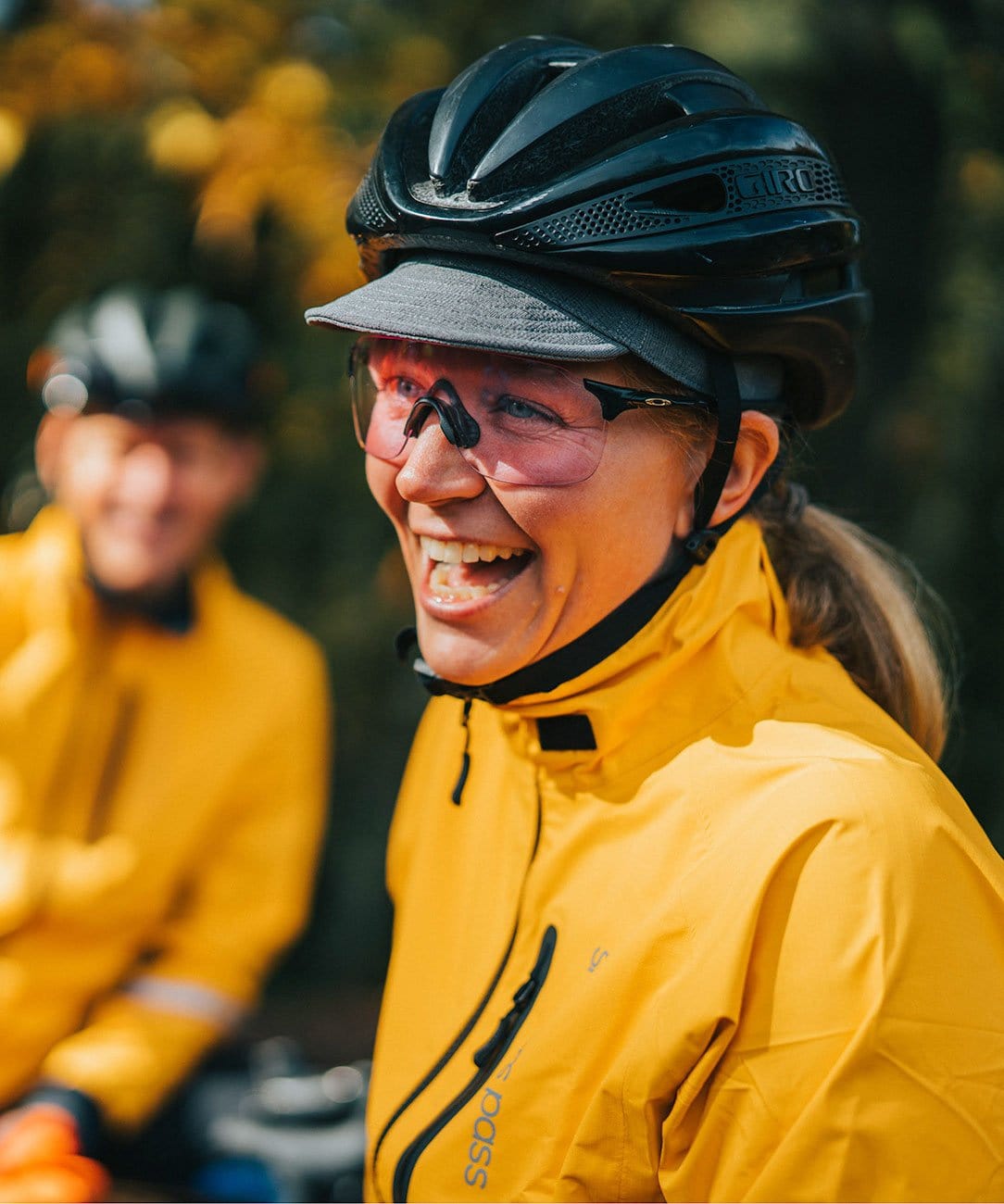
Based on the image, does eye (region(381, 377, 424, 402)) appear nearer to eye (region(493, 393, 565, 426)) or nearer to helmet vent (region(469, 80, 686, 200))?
eye (region(493, 393, 565, 426))

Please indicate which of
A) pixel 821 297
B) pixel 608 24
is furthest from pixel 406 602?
pixel 821 297

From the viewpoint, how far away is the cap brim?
1506 mm

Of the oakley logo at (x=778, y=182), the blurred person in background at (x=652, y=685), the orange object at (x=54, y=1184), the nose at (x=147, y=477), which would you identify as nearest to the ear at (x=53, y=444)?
the nose at (x=147, y=477)

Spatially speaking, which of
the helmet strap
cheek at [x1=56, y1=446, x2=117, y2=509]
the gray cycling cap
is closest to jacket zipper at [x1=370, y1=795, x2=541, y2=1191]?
the helmet strap

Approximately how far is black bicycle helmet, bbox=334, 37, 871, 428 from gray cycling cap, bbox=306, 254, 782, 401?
0.02 m

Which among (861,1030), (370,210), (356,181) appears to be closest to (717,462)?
(370,210)

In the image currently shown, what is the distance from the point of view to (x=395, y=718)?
562cm

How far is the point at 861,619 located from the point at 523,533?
1.93 ft

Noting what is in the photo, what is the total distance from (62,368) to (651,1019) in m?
2.93

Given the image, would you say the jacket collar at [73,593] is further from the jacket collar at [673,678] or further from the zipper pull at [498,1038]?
the zipper pull at [498,1038]

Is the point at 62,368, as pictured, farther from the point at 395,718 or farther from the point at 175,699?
the point at 395,718

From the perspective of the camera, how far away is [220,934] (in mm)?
3422

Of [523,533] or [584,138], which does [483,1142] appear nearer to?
[523,533]

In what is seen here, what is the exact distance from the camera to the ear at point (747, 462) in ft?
5.54
